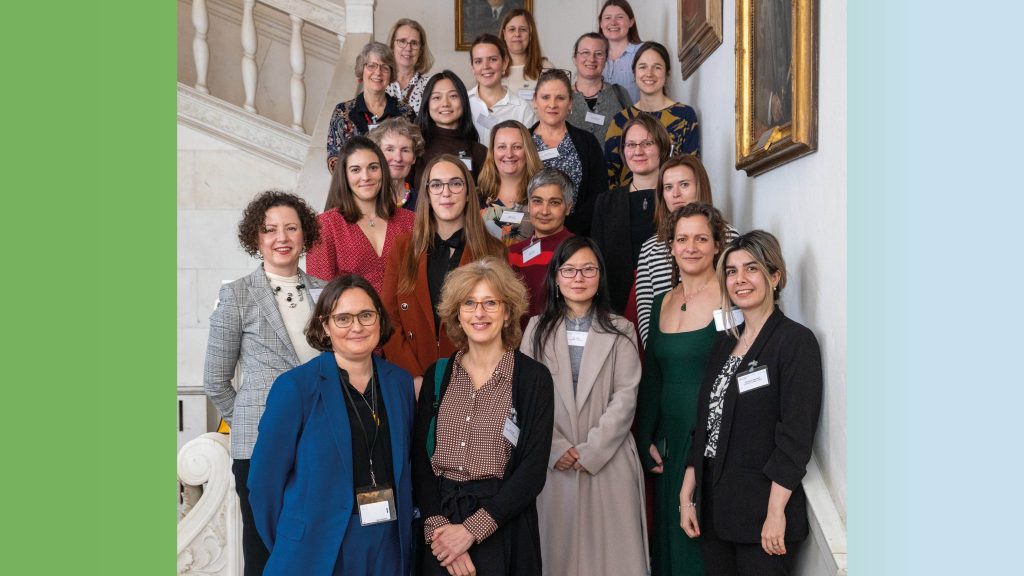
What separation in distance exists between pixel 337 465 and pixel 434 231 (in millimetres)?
1310

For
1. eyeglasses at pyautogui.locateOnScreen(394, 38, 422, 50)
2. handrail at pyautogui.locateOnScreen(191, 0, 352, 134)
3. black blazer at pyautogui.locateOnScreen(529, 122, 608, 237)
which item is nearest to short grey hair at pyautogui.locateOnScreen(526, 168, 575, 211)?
black blazer at pyautogui.locateOnScreen(529, 122, 608, 237)

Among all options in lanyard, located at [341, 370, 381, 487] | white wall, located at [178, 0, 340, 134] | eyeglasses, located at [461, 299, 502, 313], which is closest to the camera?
lanyard, located at [341, 370, 381, 487]

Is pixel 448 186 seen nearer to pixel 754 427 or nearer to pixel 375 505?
pixel 375 505

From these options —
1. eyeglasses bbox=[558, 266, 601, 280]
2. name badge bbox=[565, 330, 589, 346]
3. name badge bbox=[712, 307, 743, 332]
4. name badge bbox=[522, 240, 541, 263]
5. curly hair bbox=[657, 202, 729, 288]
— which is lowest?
name badge bbox=[565, 330, 589, 346]

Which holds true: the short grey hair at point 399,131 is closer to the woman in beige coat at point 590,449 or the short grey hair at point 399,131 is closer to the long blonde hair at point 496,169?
the long blonde hair at point 496,169

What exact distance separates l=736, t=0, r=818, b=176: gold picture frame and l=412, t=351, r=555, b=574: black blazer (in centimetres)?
131

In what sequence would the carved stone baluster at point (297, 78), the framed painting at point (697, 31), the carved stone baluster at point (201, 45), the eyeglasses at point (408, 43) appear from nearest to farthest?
1. the framed painting at point (697, 31)
2. the eyeglasses at point (408, 43)
3. the carved stone baluster at point (201, 45)
4. the carved stone baluster at point (297, 78)

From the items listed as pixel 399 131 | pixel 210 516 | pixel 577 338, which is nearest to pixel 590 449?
pixel 577 338

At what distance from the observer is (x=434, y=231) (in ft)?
14.4

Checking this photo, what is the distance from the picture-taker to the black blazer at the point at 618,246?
4.89 m

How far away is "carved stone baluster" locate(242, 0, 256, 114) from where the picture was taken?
27.5ft

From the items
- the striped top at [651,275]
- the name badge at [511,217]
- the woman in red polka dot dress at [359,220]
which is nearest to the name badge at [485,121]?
the name badge at [511,217]

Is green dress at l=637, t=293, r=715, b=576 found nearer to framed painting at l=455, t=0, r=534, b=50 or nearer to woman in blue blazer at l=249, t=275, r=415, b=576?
woman in blue blazer at l=249, t=275, r=415, b=576

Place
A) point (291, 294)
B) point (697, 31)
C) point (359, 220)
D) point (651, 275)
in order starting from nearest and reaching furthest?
point (291, 294) → point (651, 275) → point (359, 220) → point (697, 31)
